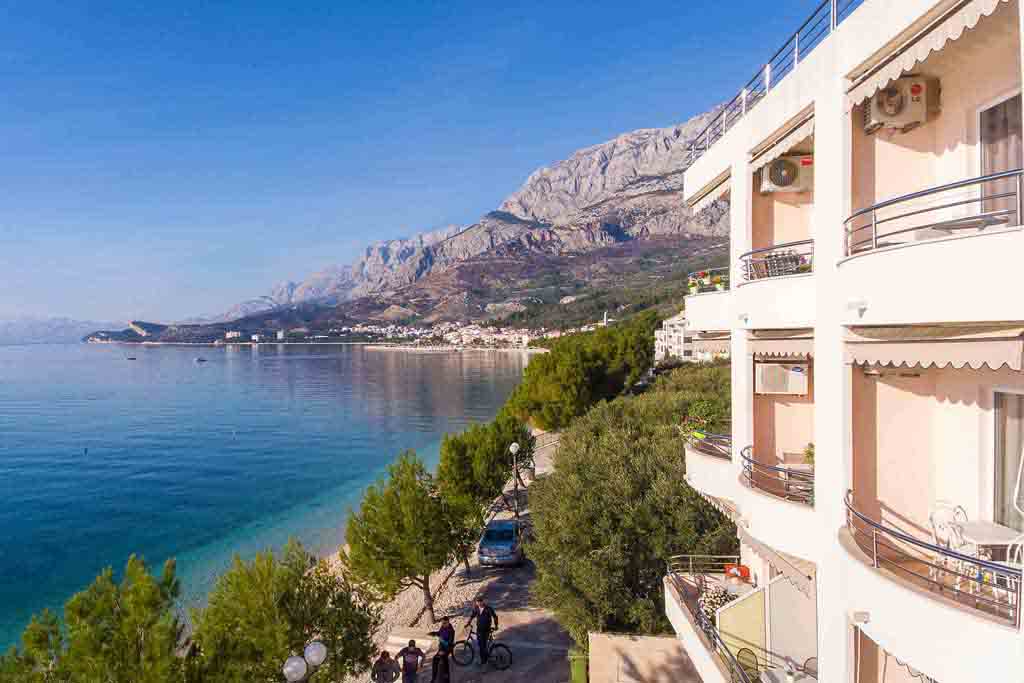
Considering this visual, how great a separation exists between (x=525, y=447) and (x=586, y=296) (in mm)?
175742

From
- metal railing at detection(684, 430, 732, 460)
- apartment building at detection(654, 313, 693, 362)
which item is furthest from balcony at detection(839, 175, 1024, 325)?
apartment building at detection(654, 313, 693, 362)

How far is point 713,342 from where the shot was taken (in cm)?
895

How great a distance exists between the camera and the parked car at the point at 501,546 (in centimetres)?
1806

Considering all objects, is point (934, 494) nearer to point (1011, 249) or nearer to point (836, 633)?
point (836, 633)

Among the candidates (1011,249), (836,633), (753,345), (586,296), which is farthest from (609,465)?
(586,296)

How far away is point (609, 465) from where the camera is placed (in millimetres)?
14797

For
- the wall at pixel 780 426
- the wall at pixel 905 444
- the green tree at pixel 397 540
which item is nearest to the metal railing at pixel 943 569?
the wall at pixel 905 444

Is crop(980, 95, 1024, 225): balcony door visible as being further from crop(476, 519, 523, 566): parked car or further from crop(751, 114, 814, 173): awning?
crop(476, 519, 523, 566): parked car

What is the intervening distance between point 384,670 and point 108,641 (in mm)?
4639

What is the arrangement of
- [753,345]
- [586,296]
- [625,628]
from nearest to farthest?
[753,345]
[625,628]
[586,296]

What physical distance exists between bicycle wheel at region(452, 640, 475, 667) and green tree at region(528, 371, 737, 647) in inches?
67.5

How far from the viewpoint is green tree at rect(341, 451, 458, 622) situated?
14609 mm

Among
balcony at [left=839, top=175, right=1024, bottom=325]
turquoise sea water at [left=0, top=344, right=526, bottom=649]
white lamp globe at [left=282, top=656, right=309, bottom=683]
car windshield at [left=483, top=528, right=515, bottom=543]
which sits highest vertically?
balcony at [left=839, top=175, right=1024, bottom=325]

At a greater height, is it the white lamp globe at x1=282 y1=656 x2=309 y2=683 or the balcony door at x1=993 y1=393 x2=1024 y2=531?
the balcony door at x1=993 y1=393 x2=1024 y2=531
